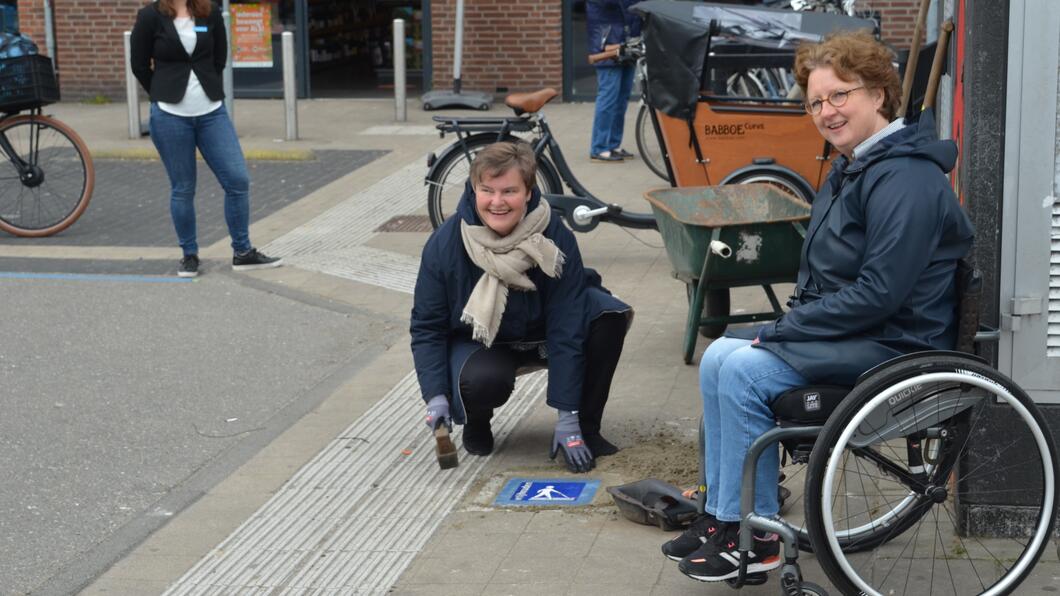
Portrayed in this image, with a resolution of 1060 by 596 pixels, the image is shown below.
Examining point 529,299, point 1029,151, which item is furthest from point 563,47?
point 1029,151

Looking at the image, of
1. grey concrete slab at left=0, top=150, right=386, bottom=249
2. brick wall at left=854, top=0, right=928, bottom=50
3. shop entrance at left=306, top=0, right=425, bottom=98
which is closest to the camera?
grey concrete slab at left=0, top=150, right=386, bottom=249

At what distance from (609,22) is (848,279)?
28.2 ft

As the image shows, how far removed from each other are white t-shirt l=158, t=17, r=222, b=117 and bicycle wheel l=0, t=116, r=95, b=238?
1508mm

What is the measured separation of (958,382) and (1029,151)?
0.86 m

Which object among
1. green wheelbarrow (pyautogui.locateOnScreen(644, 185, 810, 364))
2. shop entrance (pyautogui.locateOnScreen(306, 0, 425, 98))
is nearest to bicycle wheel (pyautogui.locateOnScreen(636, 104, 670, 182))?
green wheelbarrow (pyautogui.locateOnScreen(644, 185, 810, 364))

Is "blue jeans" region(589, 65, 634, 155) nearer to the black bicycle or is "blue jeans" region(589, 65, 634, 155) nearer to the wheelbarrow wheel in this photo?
the black bicycle

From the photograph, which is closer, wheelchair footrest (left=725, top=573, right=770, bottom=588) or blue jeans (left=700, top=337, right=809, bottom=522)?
blue jeans (left=700, top=337, right=809, bottom=522)

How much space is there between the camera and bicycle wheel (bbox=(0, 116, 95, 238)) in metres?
10.1

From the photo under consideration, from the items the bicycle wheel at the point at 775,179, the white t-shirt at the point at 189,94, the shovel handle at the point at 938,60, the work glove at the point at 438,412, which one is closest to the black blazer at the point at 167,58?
the white t-shirt at the point at 189,94

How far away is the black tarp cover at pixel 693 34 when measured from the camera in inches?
342

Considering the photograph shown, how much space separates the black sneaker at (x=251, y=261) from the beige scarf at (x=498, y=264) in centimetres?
405

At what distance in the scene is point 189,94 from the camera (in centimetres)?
883

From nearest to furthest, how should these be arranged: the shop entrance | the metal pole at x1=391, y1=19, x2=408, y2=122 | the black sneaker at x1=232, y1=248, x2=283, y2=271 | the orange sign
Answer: the black sneaker at x1=232, y1=248, x2=283, y2=271
the metal pole at x1=391, y1=19, x2=408, y2=122
the orange sign
the shop entrance

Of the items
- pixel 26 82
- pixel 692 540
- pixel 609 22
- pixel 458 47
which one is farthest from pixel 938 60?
pixel 458 47
